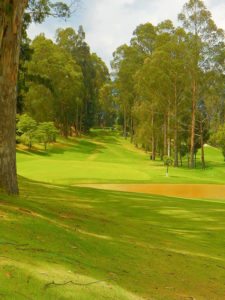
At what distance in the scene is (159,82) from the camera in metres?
44.9

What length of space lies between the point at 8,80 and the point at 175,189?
17.9 m

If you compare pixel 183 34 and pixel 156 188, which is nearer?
pixel 156 188

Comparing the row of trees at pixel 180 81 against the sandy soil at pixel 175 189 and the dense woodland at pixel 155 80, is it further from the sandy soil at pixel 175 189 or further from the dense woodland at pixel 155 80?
the sandy soil at pixel 175 189

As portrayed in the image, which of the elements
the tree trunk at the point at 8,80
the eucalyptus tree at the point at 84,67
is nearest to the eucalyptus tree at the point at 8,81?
the tree trunk at the point at 8,80

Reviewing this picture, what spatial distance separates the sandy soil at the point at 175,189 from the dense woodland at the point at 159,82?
26.1ft

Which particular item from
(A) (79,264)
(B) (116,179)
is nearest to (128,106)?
(B) (116,179)

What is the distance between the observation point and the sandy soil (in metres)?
25.0

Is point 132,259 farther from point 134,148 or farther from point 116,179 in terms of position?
point 134,148

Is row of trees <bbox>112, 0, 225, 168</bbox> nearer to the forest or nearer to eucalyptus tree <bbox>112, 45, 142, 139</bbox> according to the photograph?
the forest

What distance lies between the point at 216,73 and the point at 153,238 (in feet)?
126

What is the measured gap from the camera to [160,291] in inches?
215

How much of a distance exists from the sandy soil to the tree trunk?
14961 mm

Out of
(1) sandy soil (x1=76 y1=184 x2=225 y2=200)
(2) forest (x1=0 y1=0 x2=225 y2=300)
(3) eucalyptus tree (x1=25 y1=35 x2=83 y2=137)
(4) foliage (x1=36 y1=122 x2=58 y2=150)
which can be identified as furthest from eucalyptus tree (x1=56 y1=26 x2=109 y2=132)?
(1) sandy soil (x1=76 y1=184 x2=225 y2=200)

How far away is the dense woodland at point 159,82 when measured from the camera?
44.1 meters
